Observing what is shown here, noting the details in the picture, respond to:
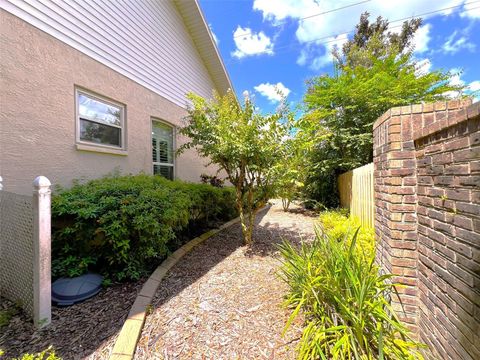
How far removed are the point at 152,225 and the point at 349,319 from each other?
8.03 feet

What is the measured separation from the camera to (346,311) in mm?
1790

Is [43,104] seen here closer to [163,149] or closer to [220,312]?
[163,149]

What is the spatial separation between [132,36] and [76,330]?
5931mm

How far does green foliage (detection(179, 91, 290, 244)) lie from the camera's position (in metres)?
3.88

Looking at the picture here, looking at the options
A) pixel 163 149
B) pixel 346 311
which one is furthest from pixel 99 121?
pixel 346 311

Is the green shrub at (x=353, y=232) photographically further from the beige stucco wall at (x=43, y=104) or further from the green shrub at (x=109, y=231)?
the beige stucco wall at (x=43, y=104)

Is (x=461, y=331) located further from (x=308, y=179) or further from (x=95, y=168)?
(x=308, y=179)

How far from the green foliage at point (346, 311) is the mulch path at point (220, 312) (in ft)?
0.87

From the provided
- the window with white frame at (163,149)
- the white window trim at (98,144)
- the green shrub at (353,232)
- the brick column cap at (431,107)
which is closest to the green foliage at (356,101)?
the green shrub at (353,232)

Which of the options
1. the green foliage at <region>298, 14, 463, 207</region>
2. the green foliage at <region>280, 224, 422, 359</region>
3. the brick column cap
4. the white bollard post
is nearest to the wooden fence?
the green foliage at <region>298, 14, 463, 207</region>

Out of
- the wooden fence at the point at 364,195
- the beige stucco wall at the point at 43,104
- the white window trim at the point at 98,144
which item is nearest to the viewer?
the beige stucco wall at the point at 43,104

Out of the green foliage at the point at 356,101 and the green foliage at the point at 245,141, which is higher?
the green foliage at the point at 356,101

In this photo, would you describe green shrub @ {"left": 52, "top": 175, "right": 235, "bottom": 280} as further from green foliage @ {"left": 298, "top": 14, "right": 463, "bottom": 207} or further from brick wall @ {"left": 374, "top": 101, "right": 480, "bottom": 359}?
green foliage @ {"left": 298, "top": 14, "right": 463, "bottom": 207}

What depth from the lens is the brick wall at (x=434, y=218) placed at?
1.33m
